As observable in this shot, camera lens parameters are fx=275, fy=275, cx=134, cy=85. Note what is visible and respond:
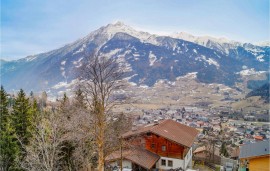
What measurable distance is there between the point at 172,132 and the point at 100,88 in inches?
940

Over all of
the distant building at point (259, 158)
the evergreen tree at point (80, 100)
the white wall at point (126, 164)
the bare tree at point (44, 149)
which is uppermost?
the evergreen tree at point (80, 100)

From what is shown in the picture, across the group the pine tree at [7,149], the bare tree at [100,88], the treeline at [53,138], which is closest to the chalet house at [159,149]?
the treeline at [53,138]

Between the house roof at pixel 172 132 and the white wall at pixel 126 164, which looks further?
the house roof at pixel 172 132

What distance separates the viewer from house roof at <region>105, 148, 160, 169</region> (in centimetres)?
3628

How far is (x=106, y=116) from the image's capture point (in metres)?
22.9

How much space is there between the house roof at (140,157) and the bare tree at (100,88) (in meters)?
12.7

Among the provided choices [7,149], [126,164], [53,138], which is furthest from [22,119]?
[126,164]

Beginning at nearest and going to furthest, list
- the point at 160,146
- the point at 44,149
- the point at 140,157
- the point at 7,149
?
the point at 44,149 → the point at 7,149 → the point at 140,157 → the point at 160,146

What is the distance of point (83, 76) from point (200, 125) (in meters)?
119

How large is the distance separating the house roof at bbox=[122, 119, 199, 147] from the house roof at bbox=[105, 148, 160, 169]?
8.62 feet

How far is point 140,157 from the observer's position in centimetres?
3831

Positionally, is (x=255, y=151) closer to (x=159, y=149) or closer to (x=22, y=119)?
(x=159, y=149)

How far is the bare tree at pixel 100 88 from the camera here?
22359 millimetres

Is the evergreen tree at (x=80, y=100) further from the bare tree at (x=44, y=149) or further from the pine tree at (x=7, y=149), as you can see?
the pine tree at (x=7, y=149)
